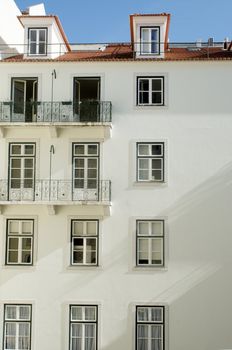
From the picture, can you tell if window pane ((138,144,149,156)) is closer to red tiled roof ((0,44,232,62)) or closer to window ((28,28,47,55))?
red tiled roof ((0,44,232,62))

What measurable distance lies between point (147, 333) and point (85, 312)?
92.2 inches

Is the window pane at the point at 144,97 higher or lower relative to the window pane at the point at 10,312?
higher

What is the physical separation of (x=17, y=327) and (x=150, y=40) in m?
11.7

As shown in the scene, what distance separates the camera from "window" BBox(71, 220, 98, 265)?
21.8 m

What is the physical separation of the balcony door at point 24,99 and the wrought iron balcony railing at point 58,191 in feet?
8.01

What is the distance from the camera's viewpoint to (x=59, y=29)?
23812 millimetres

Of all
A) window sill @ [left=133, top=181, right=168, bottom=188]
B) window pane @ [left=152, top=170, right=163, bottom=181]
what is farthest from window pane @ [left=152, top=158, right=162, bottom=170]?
window sill @ [left=133, top=181, right=168, bottom=188]

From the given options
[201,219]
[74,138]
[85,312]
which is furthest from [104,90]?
[85,312]

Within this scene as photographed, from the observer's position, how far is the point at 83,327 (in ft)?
70.5

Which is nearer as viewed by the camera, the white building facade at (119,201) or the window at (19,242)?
the white building facade at (119,201)

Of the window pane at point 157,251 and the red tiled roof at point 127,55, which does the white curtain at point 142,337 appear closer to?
the window pane at point 157,251

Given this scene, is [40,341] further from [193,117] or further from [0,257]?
[193,117]

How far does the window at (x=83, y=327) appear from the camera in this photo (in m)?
21.4

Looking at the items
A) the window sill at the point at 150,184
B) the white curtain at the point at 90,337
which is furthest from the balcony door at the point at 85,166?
the white curtain at the point at 90,337
